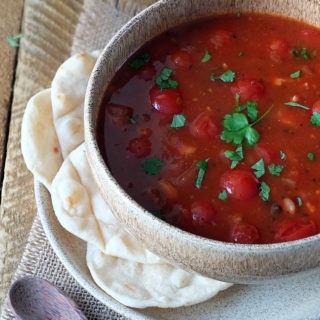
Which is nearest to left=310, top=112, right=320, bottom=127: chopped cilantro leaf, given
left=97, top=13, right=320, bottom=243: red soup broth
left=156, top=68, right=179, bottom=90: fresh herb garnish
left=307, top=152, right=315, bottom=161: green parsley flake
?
left=97, top=13, right=320, bottom=243: red soup broth

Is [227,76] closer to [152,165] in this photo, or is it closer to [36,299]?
[152,165]

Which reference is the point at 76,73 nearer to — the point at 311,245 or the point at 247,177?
the point at 247,177

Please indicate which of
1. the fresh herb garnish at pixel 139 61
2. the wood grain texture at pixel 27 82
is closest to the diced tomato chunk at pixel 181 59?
the fresh herb garnish at pixel 139 61

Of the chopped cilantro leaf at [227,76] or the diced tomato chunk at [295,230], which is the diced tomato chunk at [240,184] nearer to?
the diced tomato chunk at [295,230]

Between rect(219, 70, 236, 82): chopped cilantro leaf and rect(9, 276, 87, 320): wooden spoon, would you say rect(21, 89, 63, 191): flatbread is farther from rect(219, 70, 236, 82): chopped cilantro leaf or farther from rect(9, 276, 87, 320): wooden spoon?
rect(219, 70, 236, 82): chopped cilantro leaf

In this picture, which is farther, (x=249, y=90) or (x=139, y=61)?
(x=139, y=61)

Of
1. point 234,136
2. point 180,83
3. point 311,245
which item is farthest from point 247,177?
point 180,83

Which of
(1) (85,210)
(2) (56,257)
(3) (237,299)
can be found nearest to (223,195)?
(3) (237,299)
